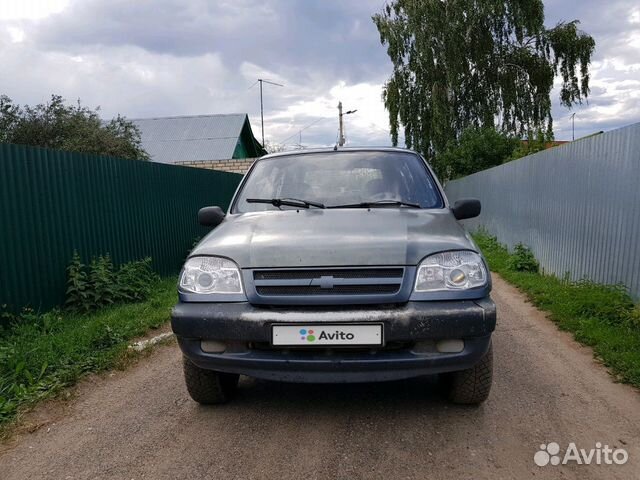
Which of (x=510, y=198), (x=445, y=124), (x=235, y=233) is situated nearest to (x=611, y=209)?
(x=235, y=233)

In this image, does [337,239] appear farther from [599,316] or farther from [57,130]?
[57,130]

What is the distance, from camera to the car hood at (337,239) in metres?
2.67

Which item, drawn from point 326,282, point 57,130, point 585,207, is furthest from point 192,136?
point 326,282

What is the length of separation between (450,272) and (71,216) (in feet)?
15.5

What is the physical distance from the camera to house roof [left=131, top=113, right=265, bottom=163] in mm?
24047

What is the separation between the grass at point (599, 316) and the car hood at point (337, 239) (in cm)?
188

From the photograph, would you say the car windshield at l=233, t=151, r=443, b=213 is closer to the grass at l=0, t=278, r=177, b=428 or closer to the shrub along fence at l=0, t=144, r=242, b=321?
the grass at l=0, t=278, r=177, b=428

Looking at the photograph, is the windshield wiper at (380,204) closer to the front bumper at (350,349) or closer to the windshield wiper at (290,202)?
the windshield wiper at (290,202)

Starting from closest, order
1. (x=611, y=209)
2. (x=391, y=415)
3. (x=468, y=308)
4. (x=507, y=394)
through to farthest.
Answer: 1. (x=468, y=308)
2. (x=391, y=415)
3. (x=507, y=394)
4. (x=611, y=209)

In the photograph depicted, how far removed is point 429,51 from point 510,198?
13.6 meters

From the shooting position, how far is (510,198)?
10.6 meters

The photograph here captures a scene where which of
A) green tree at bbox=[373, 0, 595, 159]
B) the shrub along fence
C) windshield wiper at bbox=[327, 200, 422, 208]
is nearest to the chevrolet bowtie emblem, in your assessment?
windshield wiper at bbox=[327, 200, 422, 208]

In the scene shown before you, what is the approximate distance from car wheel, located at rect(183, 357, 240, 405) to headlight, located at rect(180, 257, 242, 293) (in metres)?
0.52

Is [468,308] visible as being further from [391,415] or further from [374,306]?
[391,415]
